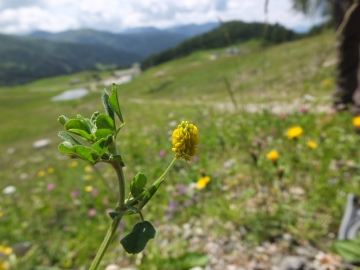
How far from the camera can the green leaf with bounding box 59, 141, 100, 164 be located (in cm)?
49

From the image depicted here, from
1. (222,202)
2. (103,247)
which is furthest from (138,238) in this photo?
(222,202)

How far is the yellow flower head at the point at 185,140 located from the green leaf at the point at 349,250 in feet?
5.34

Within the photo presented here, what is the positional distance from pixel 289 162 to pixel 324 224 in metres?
0.89

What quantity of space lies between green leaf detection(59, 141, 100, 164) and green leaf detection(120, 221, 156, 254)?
0.50 ft

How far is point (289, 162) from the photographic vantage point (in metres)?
3.20

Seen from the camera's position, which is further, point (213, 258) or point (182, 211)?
point (182, 211)

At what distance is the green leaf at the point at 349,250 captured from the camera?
1.67 metres

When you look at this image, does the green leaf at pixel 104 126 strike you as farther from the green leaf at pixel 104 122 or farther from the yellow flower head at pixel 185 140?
the yellow flower head at pixel 185 140

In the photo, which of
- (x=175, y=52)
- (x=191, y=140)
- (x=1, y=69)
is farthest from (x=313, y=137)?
(x=1, y=69)

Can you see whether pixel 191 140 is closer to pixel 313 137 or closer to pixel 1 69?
pixel 313 137

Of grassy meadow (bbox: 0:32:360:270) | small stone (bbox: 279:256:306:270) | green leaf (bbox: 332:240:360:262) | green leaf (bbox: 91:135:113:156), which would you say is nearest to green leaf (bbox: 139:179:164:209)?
green leaf (bbox: 91:135:113:156)

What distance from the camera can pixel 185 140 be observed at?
54 cm

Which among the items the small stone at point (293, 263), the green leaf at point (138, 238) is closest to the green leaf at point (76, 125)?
the green leaf at point (138, 238)

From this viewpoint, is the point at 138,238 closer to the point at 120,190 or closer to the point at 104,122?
the point at 120,190
